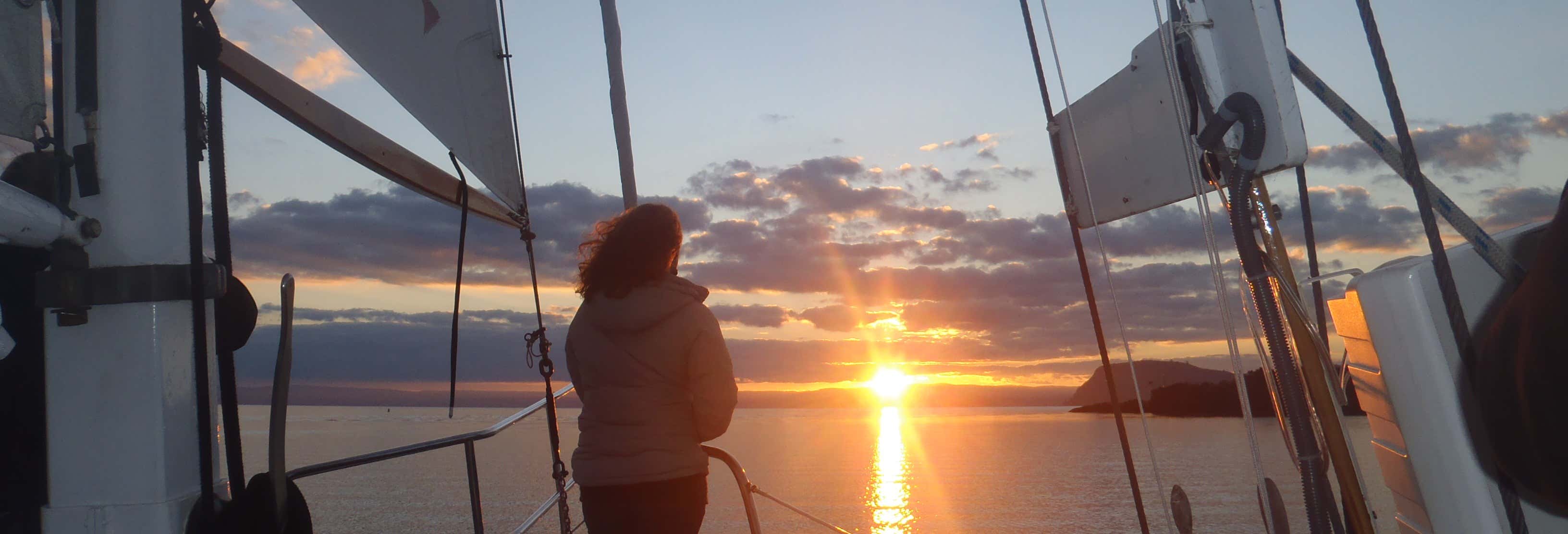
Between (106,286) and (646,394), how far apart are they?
3.65ft

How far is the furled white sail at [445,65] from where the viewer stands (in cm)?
168

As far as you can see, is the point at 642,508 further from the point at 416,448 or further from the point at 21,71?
the point at 21,71

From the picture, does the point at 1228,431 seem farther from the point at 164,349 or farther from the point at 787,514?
the point at 164,349

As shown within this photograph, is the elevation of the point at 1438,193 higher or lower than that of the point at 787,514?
higher

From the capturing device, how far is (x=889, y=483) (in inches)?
873

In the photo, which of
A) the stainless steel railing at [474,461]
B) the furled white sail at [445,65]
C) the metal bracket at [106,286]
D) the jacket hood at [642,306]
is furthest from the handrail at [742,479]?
the metal bracket at [106,286]

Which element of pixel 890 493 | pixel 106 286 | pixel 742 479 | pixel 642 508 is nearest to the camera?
pixel 106 286

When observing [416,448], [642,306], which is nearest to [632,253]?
[642,306]

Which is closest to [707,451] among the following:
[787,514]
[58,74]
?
[58,74]

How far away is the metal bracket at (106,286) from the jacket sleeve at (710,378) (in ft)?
3.61

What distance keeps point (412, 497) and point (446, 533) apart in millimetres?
6782

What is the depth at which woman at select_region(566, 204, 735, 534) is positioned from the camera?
185 cm

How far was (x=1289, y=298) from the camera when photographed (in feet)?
5.13

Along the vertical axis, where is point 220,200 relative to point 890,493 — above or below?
above
